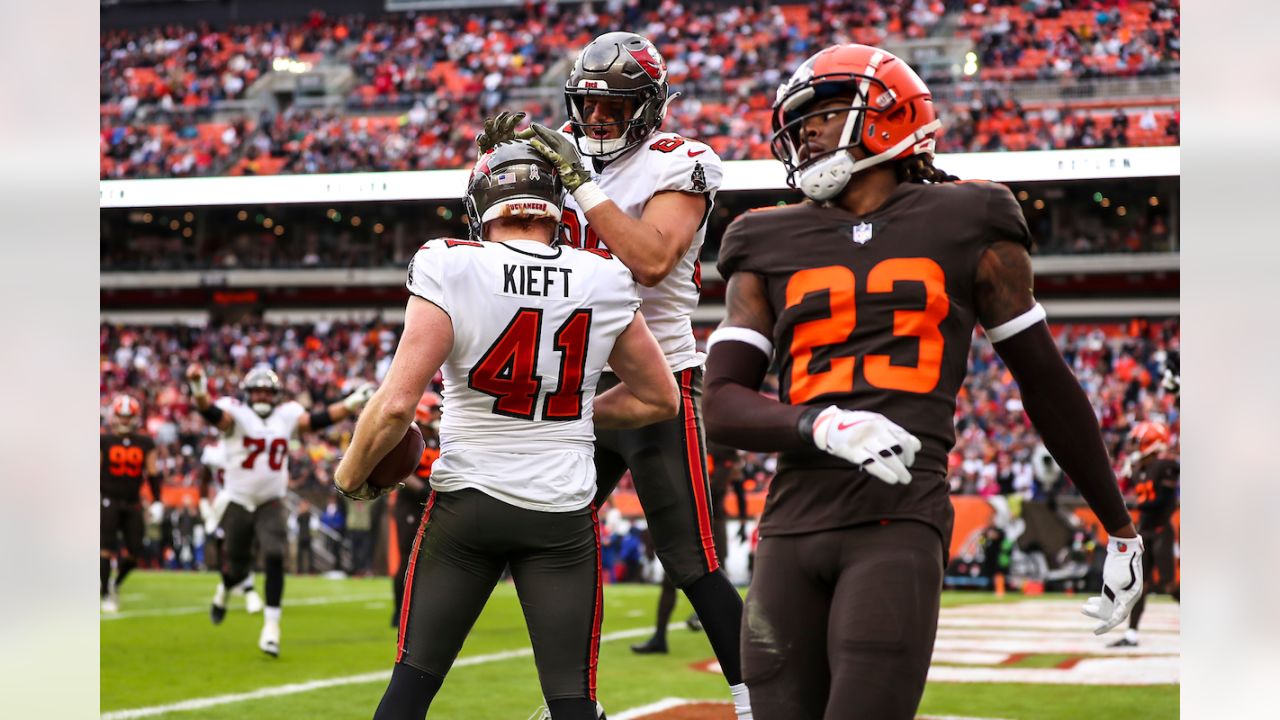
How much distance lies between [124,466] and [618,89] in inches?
425

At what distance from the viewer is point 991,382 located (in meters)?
23.8

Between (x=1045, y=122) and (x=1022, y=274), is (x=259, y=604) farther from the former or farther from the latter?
(x=1045, y=122)

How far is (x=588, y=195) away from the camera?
3.89 metres

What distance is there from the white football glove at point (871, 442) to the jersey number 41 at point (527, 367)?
3.63 feet

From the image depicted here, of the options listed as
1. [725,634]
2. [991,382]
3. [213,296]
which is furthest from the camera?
[213,296]

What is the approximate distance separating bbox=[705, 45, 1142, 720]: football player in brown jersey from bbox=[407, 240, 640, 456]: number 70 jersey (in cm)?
71

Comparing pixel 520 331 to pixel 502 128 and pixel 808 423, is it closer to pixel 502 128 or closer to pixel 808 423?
pixel 502 128

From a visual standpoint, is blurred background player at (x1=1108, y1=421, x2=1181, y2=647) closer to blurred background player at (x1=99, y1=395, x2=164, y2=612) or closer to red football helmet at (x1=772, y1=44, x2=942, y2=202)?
red football helmet at (x1=772, y1=44, x2=942, y2=202)

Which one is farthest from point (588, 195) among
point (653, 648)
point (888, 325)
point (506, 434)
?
point (653, 648)

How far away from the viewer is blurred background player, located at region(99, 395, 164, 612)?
13562 mm

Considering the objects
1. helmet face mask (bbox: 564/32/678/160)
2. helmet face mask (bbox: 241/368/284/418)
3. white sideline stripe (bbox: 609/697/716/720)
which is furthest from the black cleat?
helmet face mask (bbox: 564/32/678/160)
